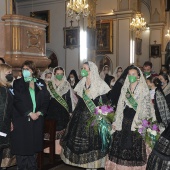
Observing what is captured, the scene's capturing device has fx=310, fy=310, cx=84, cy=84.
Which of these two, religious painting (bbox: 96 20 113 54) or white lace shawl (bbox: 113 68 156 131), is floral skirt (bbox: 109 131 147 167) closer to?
white lace shawl (bbox: 113 68 156 131)

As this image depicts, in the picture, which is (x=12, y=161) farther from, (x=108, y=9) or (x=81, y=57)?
(x=108, y=9)

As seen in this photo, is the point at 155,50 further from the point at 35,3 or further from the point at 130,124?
the point at 130,124

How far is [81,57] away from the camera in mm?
12461

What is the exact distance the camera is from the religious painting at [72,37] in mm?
12445

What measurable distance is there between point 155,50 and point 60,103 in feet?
49.3

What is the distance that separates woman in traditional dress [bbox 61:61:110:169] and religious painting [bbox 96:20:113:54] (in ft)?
40.4

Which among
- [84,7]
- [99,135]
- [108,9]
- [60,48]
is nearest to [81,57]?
[60,48]

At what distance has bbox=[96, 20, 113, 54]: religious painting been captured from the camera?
1739cm

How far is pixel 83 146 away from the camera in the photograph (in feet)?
16.0

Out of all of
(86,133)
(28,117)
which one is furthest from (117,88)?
(28,117)

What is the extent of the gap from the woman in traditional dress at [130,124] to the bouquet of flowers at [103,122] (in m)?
0.17

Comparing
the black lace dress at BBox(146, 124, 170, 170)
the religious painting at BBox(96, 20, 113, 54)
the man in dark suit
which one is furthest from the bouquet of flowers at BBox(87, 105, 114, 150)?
the religious painting at BBox(96, 20, 113, 54)

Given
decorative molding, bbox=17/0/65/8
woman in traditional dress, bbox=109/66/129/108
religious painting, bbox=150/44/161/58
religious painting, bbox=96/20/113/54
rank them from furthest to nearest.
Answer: religious painting, bbox=150/44/161/58 < religious painting, bbox=96/20/113/54 < decorative molding, bbox=17/0/65/8 < woman in traditional dress, bbox=109/66/129/108

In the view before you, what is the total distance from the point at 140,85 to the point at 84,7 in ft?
21.6
